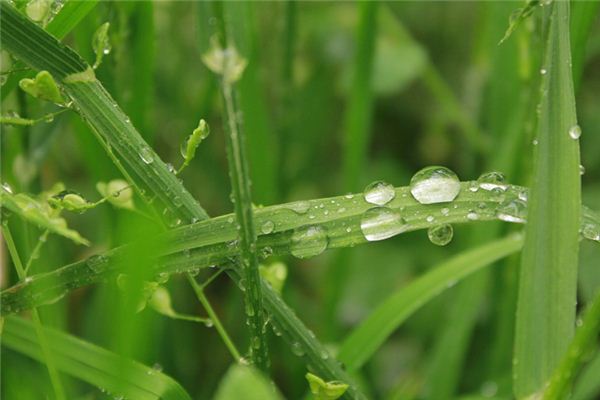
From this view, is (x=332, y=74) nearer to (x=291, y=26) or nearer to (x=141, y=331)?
(x=291, y=26)

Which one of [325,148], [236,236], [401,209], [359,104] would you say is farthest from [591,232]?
[325,148]

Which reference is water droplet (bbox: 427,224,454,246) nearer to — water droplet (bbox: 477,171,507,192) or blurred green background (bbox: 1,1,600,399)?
water droplet (bbox: 477,171,507,192)

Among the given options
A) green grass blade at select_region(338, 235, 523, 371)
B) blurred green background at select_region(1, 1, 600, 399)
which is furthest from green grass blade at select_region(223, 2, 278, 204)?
green grass blade at select_region(338, 235, 523, 371)

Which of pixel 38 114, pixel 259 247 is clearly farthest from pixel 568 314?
pixel 38 114

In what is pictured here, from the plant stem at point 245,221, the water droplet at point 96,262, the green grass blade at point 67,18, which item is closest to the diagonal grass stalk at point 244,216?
the plant stem at point 245,221

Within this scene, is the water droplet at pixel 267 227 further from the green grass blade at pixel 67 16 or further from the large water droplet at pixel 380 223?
the green grass blade at pixel 67 16

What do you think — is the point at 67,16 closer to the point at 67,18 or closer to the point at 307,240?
the point at 67,18
